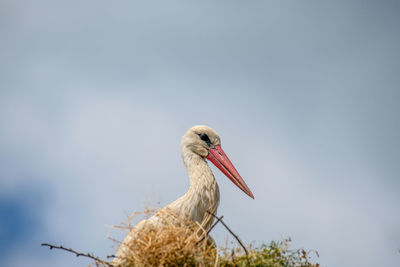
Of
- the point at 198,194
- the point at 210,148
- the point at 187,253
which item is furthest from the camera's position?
the point at 210,148

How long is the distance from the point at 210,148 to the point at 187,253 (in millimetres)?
1455

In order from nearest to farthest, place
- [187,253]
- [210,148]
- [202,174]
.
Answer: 1. [187,253]
2. [202,174]
3. [210,148]

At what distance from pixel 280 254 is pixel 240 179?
1.23 metres

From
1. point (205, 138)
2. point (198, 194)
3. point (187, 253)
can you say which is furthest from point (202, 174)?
point (187, 253)

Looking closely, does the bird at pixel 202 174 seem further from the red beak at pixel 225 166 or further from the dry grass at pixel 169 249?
the dry grass at pixel 169 249

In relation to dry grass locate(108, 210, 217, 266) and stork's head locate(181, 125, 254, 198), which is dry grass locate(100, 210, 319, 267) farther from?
stork's head locate(181, 125, 254, 198)

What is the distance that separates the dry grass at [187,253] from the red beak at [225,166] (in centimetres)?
115

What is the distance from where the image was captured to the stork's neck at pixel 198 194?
327cm

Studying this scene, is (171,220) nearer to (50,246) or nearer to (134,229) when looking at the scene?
(134,229)

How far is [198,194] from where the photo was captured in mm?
→ 3377

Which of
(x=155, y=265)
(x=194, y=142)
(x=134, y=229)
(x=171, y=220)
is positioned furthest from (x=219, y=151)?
(x=155, y=265)

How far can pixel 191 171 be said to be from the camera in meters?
3.60

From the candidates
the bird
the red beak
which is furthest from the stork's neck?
the red beak

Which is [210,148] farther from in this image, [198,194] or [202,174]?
[198,194]
